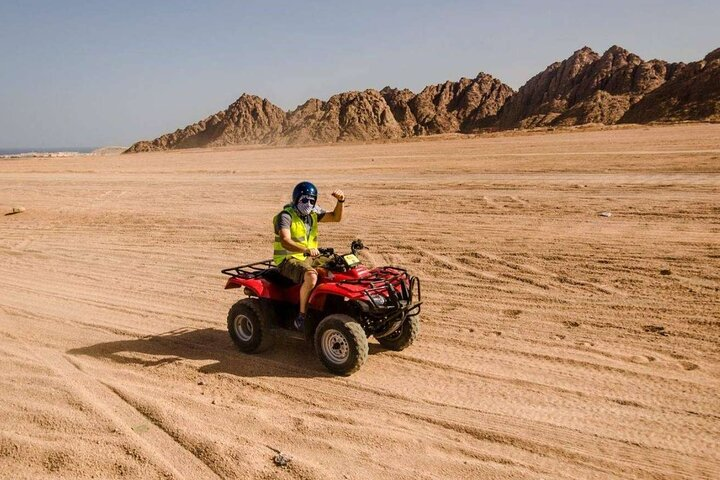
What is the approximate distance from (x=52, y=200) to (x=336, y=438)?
19868 mm

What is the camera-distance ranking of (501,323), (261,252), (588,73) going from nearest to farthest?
(501,323), (261,252), (588,73)

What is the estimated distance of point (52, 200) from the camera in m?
20.8

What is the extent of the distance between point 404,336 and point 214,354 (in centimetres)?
204

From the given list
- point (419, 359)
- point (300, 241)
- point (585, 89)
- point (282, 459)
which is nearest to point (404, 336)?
point (419, 359)

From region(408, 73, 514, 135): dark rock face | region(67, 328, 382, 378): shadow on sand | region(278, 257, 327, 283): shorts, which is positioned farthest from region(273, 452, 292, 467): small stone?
region(408, 73, 514, 135): dark rock face

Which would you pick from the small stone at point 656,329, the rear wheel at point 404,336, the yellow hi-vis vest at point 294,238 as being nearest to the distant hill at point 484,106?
Answer: the small stone at point 656,329

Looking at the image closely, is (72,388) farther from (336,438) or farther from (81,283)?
(81,283)

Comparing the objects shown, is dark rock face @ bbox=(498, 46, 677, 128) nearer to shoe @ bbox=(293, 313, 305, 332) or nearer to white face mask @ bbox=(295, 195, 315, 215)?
white face mask @ bbox=(295, 195, 315, 215)

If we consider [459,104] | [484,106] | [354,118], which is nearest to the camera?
[354,118]

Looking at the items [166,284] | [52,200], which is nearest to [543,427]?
[166,284]

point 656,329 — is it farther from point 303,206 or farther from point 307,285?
point 303,206

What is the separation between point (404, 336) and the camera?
6.00 meters

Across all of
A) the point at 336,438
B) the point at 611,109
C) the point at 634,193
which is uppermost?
the point at 611,109

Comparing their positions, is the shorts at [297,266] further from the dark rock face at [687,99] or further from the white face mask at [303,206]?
the dark rock face at [687,99]
